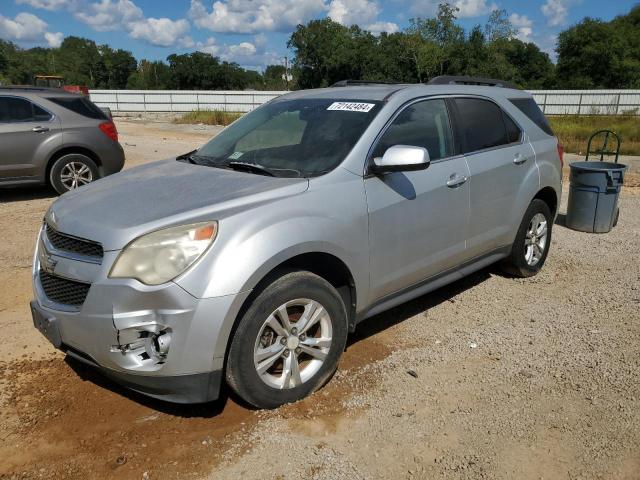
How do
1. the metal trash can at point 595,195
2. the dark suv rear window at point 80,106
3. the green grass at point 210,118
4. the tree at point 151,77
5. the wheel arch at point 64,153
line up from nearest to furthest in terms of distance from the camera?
the metal trash can at point 595,195, the wheel arch at point 64,153, the dark suv rear window at point 80,106, the green grass at point 210,118, the tree at point 151,77

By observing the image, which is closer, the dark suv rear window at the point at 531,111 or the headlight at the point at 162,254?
the headlight at the point at 162,254

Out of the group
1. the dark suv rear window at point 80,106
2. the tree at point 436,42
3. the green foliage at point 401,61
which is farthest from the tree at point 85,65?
the dark suv rear window at point 80,106

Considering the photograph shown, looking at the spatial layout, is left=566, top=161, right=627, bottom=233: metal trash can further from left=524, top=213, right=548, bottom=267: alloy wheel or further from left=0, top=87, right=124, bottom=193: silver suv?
left=0, top=87, right=124, bottom=193: silver suv

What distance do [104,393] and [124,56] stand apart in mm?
113541

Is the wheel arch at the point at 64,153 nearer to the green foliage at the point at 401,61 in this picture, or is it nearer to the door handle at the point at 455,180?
the door handle at the point at 455,180

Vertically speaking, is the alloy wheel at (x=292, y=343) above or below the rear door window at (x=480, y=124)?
below

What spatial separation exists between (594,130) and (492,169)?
2319cm

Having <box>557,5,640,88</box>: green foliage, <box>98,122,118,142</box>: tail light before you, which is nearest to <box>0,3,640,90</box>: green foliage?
<box>557,5,640,88</box>: green foliage

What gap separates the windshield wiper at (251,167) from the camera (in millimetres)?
3484

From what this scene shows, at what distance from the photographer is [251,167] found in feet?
11.8

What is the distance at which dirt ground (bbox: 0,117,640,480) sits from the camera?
2785mm

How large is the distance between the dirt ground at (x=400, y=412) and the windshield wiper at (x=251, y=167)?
136 centimetres

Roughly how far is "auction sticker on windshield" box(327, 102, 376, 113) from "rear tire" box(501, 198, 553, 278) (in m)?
2.01

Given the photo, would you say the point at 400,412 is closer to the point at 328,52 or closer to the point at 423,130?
the point at 423,130
